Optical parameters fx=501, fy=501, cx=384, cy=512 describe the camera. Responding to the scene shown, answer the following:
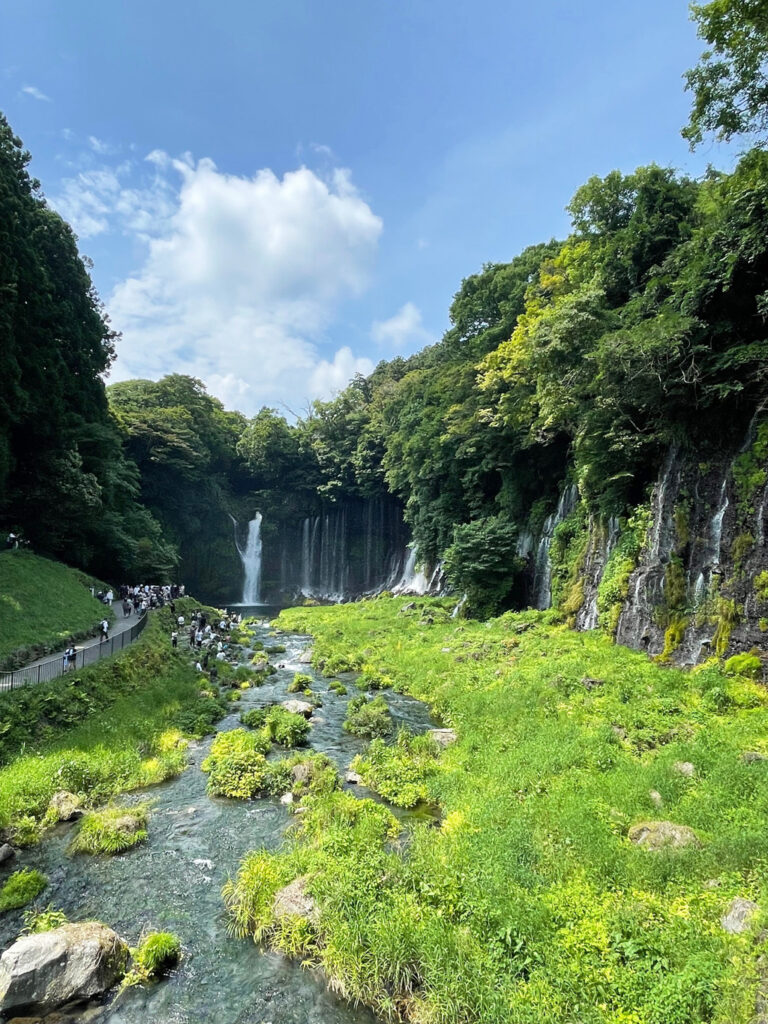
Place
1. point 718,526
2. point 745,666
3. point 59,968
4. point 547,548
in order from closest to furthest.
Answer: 1. point 59,968
2. point 745,666
3. point 718,526
4. point 547,548

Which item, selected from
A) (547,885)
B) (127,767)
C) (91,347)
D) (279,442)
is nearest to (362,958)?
(547,885)

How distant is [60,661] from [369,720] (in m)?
10.2

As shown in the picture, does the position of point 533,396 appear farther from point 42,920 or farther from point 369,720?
point 42,920

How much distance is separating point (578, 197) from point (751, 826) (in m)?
26.8

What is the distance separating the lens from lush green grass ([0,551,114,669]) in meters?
16.5

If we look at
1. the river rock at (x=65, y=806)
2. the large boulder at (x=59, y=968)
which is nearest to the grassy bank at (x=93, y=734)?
the river rock at (x=65, y=806)

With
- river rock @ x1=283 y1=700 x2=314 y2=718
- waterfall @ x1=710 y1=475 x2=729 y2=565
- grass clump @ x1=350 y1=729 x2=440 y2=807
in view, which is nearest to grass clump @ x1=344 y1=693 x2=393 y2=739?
grass clump @ x1=350 y1=729 x2=440 y2=807

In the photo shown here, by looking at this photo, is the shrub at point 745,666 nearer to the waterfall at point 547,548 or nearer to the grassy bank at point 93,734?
the waterfall at point 547,548

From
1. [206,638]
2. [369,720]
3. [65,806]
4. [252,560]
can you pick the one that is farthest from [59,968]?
[252,560]

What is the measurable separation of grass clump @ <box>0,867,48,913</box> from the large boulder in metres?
1.61

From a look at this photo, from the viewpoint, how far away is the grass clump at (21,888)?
7.45 meters

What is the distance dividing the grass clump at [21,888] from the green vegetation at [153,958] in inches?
89.9

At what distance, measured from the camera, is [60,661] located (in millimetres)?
16172

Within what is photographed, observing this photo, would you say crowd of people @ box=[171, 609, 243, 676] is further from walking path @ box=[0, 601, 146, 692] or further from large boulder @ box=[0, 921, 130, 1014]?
large boulder @ box=[0, 921, 130, 1014]
